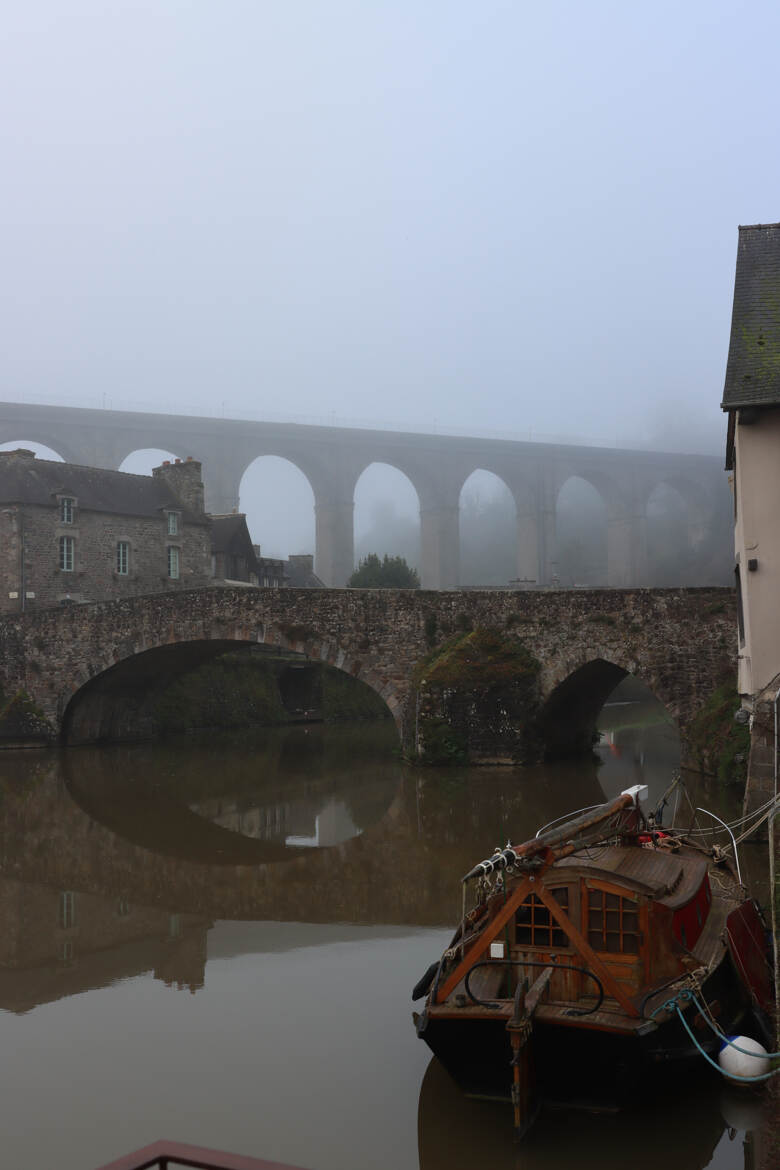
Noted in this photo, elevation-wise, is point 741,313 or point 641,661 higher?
point 741,313

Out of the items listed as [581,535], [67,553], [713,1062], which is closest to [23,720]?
[67,553]

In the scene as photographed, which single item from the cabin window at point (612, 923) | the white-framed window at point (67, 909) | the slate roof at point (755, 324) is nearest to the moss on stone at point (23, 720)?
the white-framed window at point (67, 909)

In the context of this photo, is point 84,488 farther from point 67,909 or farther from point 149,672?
point 67,909

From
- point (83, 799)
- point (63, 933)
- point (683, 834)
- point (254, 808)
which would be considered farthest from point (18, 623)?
point (683, 834)

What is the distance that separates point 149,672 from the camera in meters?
24.5

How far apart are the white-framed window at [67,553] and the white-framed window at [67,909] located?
59.9ft

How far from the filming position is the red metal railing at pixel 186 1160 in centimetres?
269

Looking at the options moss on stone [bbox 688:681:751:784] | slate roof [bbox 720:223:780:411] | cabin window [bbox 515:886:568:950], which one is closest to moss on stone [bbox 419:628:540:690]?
moss on stone [bbox 688:681:751:784]

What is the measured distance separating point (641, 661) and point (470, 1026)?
42.9 ft

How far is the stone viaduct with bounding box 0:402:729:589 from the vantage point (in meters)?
44.1

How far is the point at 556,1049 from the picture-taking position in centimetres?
514

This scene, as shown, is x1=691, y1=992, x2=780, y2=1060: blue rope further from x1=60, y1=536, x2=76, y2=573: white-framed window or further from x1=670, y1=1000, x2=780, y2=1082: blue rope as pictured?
x1=60, y1=536, x2=76, y2=573: white-framed window

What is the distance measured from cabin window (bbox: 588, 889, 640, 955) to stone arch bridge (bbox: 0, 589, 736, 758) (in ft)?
40.0

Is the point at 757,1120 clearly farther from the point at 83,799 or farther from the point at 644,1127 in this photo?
the point at 83,799
